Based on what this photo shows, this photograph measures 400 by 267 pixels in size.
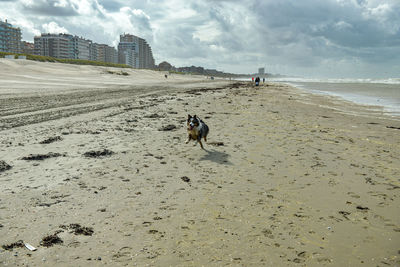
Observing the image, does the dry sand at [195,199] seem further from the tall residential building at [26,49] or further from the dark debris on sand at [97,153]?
the tall residential building at [26,49]

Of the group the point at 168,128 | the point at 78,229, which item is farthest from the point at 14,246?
the point at 168,128

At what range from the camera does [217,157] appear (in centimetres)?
704

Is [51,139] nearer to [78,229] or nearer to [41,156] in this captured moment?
[41,156]

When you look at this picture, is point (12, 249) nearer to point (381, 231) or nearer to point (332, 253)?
point (332, 253)

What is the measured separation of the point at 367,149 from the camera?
26.5 ft

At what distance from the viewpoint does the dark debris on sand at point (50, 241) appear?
3.28 metres

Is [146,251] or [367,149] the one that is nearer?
[146,251]

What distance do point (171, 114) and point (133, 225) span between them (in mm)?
9856

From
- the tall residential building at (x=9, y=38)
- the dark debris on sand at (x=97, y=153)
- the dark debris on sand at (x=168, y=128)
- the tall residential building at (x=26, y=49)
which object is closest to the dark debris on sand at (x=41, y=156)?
the dark debris on sand at (x=97, y=153)

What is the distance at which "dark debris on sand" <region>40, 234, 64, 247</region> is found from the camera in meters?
3.28

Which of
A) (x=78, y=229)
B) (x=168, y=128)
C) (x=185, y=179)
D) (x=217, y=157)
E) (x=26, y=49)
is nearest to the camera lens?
(x=78, y=229)

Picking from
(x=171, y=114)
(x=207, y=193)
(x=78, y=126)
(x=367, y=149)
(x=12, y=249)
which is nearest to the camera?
(x=12, y=249)

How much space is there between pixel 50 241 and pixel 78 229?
0.36 meters

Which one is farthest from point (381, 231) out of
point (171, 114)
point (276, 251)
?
point (171, 114)
